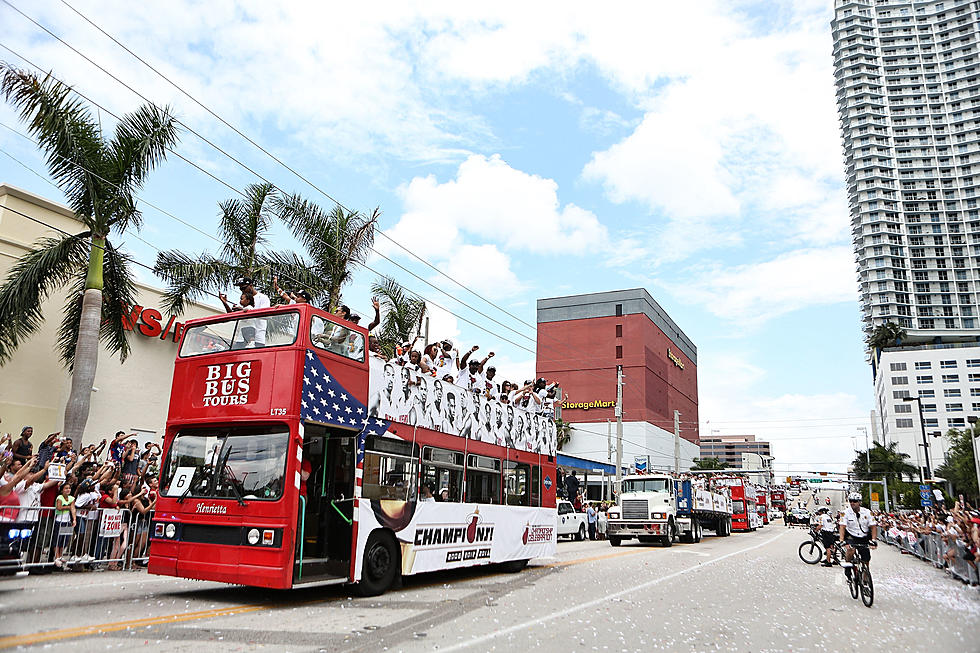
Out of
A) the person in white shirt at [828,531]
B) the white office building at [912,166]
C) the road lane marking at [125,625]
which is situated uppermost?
the white office building at [912,166]

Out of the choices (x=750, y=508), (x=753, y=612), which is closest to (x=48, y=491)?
(x=753, y=612)

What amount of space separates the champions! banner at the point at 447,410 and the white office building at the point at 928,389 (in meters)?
116

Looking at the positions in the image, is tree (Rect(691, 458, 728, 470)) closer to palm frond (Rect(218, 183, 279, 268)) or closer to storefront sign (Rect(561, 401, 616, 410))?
storefront sign (Rect(561, 401, 616, 410))

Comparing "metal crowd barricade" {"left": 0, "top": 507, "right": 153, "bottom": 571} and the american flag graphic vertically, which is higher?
the american flag graphic

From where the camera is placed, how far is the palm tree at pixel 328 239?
69.5 ft

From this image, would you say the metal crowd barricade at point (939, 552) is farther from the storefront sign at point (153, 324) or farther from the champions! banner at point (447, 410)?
the storefront sign at point (153, 324)

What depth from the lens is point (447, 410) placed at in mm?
12750

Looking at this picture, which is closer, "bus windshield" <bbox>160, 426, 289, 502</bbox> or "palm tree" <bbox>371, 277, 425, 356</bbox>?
"bus windshield" <bbox>160, 426, 289, 502</bbox>

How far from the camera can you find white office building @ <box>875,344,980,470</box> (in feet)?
368

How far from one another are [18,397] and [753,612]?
1944 cm

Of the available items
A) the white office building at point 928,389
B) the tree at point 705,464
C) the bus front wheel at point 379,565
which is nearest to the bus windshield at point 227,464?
the bus front wheel at point 379,565

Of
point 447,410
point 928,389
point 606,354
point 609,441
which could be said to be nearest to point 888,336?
point 928,389

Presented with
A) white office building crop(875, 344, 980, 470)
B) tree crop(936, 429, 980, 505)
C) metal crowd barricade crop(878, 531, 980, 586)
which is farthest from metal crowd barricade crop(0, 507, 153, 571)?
white office building crop(875, 344, 980, 470)

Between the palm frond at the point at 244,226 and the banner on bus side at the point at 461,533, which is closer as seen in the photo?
the banner on bus side at the point at 461,533
